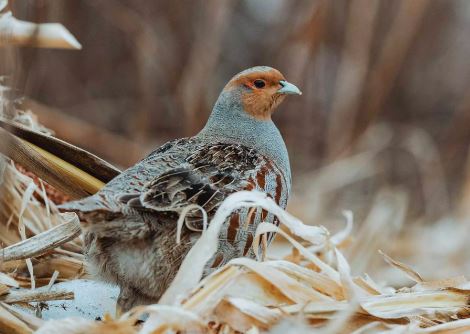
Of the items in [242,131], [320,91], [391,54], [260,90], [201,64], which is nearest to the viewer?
[242,131]

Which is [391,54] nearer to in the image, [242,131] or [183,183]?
[242,131]

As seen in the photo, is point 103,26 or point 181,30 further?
point 103,26

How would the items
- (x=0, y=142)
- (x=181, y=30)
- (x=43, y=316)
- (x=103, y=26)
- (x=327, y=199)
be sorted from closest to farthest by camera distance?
(x=0, y=142), (x=43, y=316), (x=327, y=199), (x=181, y=30), (x=103, y=26)

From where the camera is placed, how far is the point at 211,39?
21.0 feet

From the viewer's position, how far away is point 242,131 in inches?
124

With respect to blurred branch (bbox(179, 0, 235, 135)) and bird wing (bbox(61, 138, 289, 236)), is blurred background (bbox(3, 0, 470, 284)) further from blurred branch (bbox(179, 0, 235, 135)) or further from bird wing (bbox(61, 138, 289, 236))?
bird wing (bbox(61, 138, 289, 236))

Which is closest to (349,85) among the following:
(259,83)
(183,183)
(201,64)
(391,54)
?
(391,54)

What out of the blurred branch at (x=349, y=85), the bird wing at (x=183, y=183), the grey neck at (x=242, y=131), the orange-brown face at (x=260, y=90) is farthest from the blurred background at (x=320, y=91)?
the bird wing at (x=183, y=183)

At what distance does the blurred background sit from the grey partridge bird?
271 cm

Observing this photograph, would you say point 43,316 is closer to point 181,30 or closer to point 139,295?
point 139,295

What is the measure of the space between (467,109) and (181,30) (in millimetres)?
2613

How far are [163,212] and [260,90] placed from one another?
1117mm

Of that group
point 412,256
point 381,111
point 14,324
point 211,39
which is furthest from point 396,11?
point 14,324

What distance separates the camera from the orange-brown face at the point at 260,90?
3.29 metres
